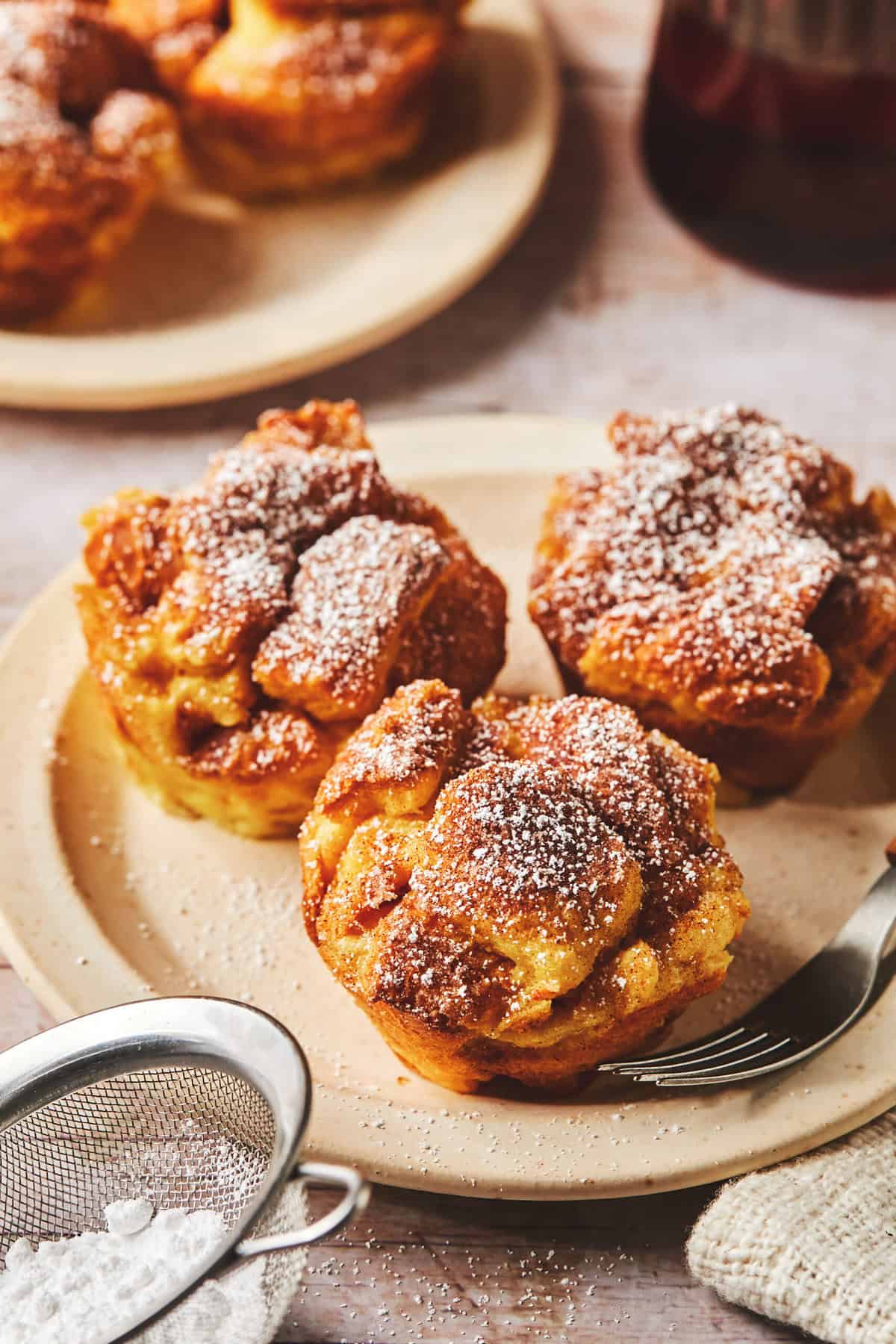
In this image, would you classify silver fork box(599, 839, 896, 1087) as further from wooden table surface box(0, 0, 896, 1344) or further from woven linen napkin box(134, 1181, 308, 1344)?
wooden table surface box(0, 0, 896, 1344)

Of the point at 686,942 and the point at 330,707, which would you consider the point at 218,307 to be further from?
the point at 686,942

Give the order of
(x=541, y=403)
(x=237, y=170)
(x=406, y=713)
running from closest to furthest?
(x=406, y=713) → (x=541, y=403) → (x=237, y=170)

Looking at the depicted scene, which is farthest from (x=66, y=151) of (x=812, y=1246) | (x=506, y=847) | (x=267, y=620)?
(x=812, y=1246)

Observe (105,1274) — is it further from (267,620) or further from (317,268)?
(317,268)

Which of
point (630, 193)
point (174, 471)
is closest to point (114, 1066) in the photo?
point (174, 471)

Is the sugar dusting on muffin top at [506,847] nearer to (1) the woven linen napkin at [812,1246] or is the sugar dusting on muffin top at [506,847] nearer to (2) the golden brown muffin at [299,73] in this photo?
(1) the woven linen napkin at [812,1246]
